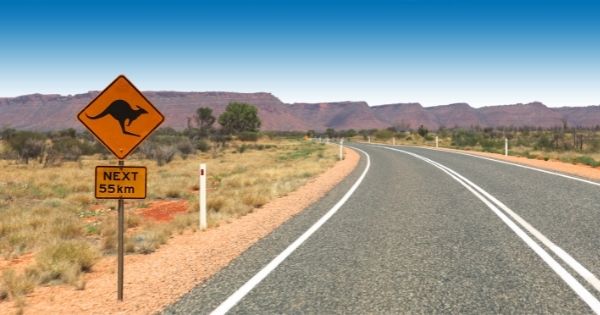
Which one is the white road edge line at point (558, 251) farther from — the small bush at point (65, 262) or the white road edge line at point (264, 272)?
the small bush at point (65, 262)

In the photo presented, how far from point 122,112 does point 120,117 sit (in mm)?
61

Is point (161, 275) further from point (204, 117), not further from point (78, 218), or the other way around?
point (204, 117)

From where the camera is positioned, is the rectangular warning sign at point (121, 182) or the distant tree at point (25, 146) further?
the distant tree at point (25, 146)

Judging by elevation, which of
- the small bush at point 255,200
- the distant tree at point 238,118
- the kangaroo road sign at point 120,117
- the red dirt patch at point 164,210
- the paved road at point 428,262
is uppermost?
the distant tree at point 238,118

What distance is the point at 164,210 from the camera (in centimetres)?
1342

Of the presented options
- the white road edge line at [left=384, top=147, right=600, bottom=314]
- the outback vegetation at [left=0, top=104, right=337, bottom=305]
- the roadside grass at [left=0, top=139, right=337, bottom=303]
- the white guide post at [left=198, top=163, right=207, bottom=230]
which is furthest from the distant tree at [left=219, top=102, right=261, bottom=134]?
the white road edge line at [left=384, top=147, right=600, bottom=314]

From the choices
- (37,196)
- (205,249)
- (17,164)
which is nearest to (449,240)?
(205,249)

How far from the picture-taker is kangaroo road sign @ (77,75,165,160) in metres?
4.76

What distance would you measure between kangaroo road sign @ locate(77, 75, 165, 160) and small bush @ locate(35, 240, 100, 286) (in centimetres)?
199

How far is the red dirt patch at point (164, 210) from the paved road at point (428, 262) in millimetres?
4240

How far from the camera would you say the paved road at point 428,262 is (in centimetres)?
435

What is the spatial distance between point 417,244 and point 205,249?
3.02m

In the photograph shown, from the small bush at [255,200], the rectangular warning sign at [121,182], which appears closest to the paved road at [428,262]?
the rectangular warning sign at [121,182]

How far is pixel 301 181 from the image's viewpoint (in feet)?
54.5
